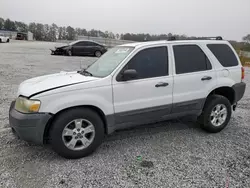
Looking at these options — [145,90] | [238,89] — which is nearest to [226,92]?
[238,89]

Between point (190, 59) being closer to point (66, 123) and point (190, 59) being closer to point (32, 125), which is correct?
point (66, 123)

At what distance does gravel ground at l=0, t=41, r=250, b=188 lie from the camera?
9.23ft

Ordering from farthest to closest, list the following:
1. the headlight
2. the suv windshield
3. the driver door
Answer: the suv windshield < the driver door < the headlight

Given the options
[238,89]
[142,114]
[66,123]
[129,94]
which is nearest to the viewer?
[66,123]

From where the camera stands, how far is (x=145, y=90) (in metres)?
3.56

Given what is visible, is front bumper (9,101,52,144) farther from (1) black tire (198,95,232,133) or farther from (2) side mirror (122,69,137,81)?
(1) black tire (198,95,232,133)

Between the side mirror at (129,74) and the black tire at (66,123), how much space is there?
2.28 ft

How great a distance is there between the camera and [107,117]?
341cm

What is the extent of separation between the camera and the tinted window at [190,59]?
3923 mm

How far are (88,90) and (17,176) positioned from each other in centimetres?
143

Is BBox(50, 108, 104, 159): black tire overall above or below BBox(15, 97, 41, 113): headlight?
→ below

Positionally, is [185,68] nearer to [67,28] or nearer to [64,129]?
[64,129]

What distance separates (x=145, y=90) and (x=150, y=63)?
0.48 metres

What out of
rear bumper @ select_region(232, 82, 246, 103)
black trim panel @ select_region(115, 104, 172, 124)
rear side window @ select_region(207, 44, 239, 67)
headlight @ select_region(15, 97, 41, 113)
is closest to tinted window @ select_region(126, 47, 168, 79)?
black trim panel @ select_region(115, 104, 172, 124)
